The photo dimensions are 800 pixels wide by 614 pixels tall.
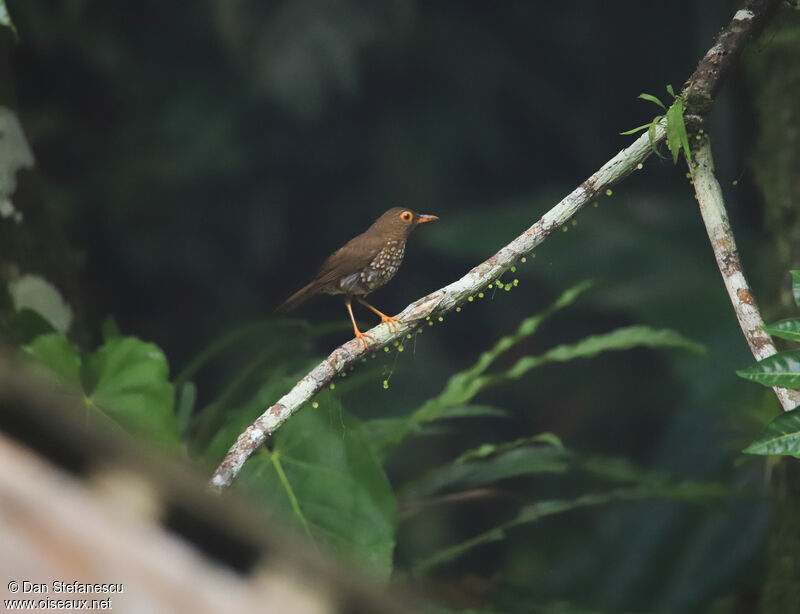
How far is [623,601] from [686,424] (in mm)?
510

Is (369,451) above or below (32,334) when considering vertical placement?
below

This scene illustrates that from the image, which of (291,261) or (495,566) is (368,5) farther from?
(495,566)

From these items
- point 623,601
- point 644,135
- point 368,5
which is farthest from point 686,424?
point 644,135

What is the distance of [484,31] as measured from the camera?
8.51 feet

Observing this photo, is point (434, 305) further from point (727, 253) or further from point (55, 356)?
point (55, 356)

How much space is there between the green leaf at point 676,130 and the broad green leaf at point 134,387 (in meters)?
0.60

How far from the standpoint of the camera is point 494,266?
744mm

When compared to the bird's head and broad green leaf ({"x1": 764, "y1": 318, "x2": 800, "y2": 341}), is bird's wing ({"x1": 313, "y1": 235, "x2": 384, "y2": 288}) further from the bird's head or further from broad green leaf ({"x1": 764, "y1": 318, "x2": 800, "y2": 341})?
broad green leaf ({"x1": 764, "y1": 318, "x2": 800, "y2": 341})

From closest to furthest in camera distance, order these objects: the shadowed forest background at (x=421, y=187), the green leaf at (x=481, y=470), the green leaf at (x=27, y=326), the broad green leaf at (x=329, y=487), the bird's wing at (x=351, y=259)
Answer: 1. the bird's wing at (x=351, y=259)
2. the broad green leaf at (x=329, y=487)
3. the green leaf at (x=27, y=326)
4. the green leaf at (x=481, y=470)
5. the shadowed forest background at (x=421, y=187)

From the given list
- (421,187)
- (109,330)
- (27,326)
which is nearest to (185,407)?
(109,330)

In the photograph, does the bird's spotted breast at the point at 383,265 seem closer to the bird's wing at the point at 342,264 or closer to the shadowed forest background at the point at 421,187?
the bird's wing at the point at 342,264

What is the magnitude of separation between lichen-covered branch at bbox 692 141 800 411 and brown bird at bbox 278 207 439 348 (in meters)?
0.24

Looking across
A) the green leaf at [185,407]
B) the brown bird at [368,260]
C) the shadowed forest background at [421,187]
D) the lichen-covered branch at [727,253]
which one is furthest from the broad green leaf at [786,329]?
the shadowed forest background at [421,187]

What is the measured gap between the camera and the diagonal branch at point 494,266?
715 millimetres
